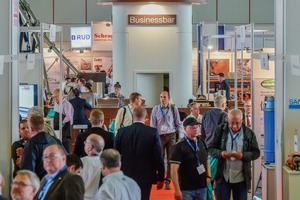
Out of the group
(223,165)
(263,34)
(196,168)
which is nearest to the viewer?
(196,168)

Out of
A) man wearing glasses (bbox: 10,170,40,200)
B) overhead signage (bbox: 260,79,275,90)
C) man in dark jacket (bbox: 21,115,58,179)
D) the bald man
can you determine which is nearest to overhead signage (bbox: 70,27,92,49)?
overhead signage (bbox: 260,79,275,90)

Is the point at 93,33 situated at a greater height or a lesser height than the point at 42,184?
greater

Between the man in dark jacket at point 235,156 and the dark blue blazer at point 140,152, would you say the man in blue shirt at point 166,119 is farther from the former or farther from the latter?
the dark blue blazer at point 140,152

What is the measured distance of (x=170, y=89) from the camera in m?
17.1

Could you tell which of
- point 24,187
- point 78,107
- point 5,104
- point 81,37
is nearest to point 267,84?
point 5,104

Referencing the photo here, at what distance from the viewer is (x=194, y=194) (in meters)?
6.48

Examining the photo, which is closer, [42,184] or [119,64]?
[42,184]

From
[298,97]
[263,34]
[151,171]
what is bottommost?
[151,171]

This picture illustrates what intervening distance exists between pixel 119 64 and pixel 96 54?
5342mm

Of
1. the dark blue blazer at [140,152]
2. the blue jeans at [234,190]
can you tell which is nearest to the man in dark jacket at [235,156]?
the blue jeans at [234,190]

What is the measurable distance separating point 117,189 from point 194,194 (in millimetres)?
1871

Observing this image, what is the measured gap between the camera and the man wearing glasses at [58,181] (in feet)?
14.9

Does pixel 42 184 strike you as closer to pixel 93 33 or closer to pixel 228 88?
pixel 228 88

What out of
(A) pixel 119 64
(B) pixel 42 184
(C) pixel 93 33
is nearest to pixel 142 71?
(A) pixel 119 64
